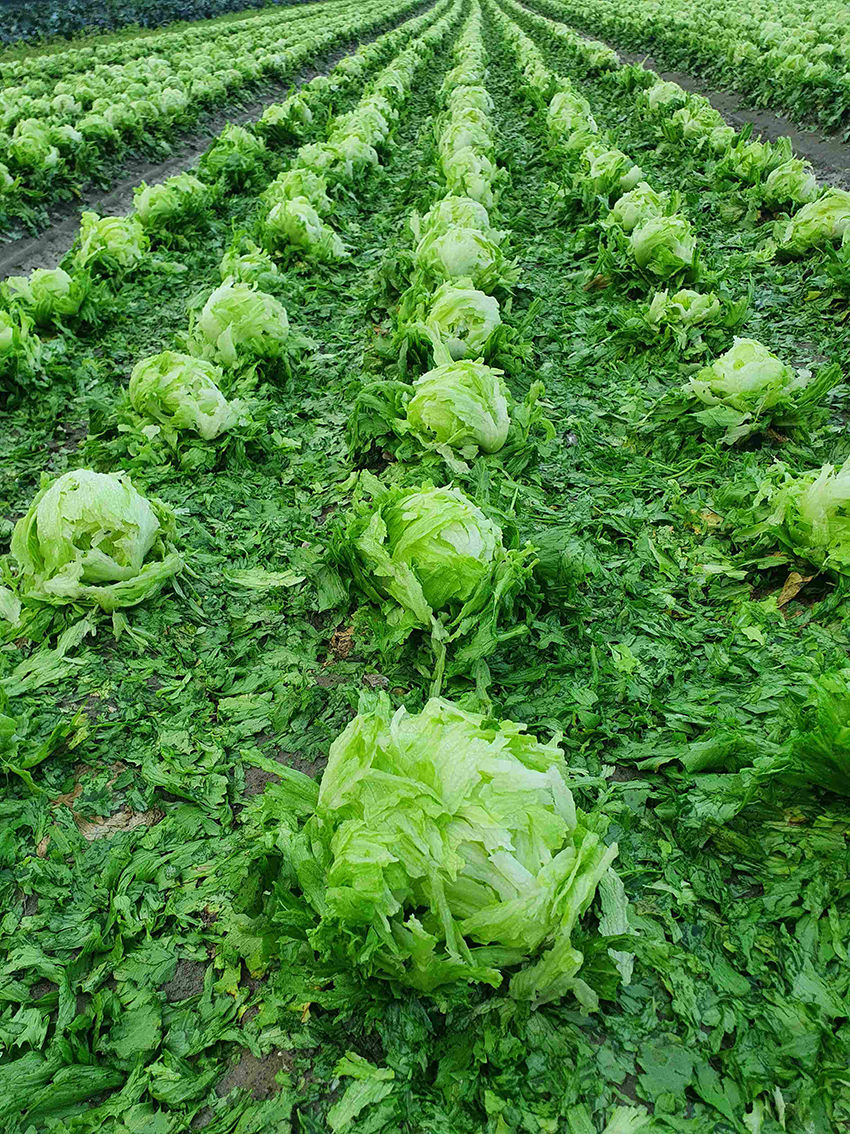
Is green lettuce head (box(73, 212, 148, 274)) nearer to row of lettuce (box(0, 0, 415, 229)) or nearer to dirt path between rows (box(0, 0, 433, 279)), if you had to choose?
dirt path between rows (box(0, 0, 433, 279))

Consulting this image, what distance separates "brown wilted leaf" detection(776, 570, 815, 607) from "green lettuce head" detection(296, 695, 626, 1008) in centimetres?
192

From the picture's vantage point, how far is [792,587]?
3.86 meters

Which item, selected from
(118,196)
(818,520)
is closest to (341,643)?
(818,520)

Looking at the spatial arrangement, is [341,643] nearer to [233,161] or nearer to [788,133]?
[233,161]

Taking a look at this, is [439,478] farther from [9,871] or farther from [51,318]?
[51,318]

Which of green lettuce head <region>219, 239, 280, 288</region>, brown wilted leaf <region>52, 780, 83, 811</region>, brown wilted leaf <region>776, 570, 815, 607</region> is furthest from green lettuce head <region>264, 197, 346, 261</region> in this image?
brown wilted leaf <region>52, 780, 83, 811</region>

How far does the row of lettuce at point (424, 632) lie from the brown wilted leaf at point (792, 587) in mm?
1337

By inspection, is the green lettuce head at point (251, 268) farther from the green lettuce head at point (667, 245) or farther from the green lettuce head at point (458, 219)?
the green lettuce head at point (667, 245)

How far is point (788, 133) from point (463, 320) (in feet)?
33.5

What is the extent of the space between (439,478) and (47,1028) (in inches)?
129

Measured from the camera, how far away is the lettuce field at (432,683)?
2.29 metres

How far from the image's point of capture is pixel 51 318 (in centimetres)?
657

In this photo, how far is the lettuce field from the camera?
7.53 ft

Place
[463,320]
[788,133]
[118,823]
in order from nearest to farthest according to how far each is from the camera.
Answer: [118,823] → [463,320] → [788,133]
